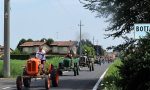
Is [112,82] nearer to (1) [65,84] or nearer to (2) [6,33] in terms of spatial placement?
(1) [65,84]

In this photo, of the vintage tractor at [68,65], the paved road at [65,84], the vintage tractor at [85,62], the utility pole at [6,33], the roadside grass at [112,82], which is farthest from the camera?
the vintage tractor at [85,62]

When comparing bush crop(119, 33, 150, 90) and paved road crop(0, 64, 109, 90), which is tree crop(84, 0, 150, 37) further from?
bush crop(119, 33, 150, 90)

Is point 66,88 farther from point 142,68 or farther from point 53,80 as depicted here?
point 142,68

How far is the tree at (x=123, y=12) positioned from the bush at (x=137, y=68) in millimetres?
10476

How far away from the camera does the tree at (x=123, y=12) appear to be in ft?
91.3

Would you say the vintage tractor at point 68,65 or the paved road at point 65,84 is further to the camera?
the vintage tractor at point 68,65

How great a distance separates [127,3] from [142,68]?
12.5m

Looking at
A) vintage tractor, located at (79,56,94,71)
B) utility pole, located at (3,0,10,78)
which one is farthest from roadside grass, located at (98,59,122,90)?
vintage tractor, located at (79,56,94,71)

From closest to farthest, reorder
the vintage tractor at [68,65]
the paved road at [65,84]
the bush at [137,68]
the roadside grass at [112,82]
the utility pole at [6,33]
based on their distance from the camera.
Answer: the bush at [137,68], the roadside grass at [112,82], the paved road at [65,84], the utility pole at [6,33], the vintage tractor at [68,65]

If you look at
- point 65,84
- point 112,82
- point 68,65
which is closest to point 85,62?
point 68,65

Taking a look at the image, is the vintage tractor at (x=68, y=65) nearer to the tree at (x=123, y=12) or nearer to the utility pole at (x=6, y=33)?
the utility pole at (x=6, y=33)

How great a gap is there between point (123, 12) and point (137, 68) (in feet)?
40.8

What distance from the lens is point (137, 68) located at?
16.5m

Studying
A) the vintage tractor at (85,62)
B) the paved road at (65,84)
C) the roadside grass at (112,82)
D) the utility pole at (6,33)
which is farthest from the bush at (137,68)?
the vintage tractor at (85,62)
